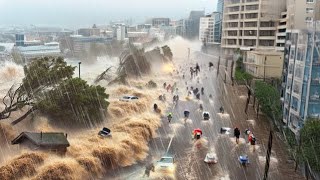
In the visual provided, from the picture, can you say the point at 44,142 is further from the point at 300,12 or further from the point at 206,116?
the point at 300,12

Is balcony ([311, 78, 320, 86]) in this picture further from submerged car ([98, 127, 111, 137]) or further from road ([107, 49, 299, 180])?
submerged car ([98, 127, 111, 137])

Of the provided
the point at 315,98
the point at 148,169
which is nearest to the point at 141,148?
the point at 148,169

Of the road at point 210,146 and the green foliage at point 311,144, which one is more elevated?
the green foliage at point 311,144

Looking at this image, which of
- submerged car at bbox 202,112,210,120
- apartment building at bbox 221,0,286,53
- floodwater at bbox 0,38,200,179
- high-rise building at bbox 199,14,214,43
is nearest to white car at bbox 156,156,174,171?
floodwater at bbox 0,38,200,179

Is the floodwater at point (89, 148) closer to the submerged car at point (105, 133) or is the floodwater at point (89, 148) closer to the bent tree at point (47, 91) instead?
the submerged car at point (105, 133)

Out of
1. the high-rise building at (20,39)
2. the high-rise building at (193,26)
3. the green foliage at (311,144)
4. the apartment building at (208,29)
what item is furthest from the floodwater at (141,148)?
the high-rise building at (193,26)
